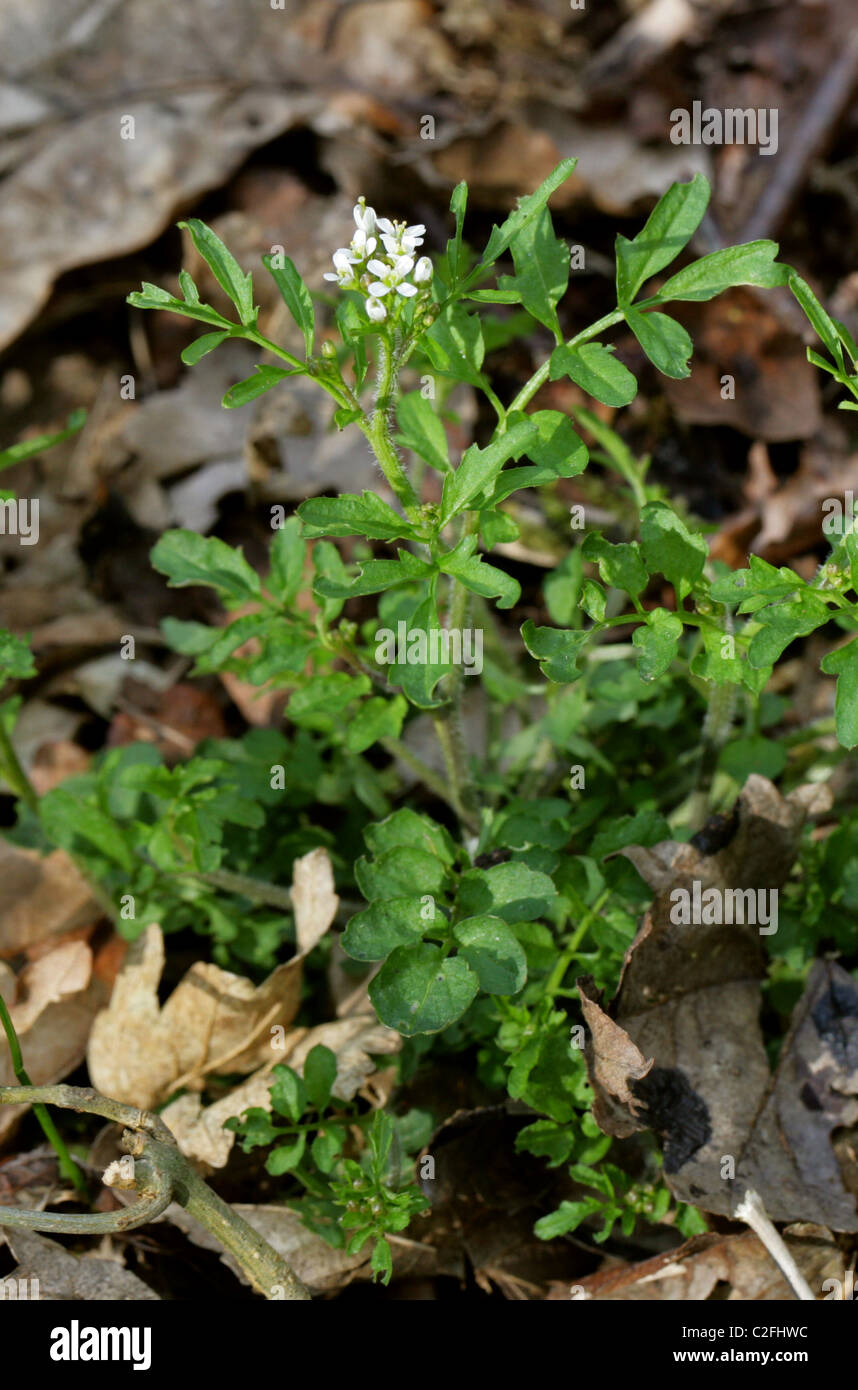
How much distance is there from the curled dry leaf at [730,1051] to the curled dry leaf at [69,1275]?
1.13 metres

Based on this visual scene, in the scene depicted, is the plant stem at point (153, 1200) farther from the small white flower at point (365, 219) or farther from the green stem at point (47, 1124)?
the small white flower at point (365, 219)

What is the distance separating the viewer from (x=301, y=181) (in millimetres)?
5145

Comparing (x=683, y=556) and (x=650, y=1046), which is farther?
(x=650, y=1046)

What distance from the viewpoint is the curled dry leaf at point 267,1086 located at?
9.21 ft

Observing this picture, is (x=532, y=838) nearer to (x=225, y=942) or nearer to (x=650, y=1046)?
(x=650, y=1046)

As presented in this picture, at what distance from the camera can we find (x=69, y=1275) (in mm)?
2643

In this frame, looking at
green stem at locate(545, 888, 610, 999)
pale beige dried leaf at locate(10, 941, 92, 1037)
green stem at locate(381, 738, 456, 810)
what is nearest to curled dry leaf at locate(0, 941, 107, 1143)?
pale beige dried leaf at locate(10, 941, 92, 1037)

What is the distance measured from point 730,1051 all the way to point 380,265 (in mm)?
1939

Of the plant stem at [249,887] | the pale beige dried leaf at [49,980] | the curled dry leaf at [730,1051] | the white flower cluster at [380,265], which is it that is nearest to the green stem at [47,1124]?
the pale beige dried leaf at [49,980]

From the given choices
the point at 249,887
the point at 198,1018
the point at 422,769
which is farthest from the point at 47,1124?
the point at 422,769

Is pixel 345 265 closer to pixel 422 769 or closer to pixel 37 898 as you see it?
pixel 422 769
